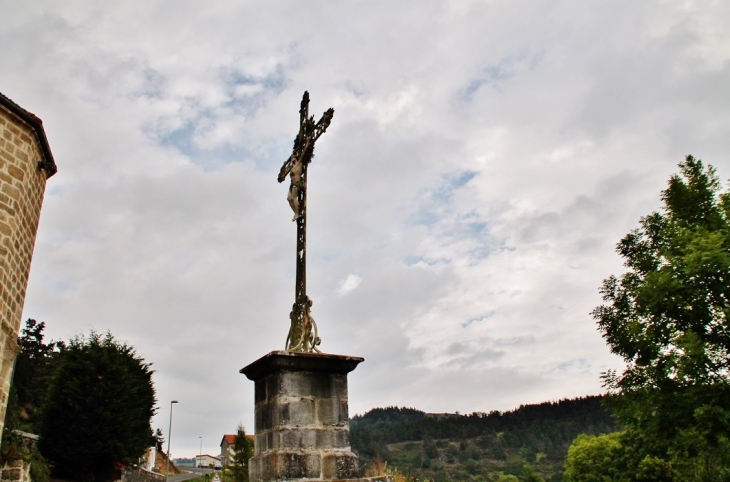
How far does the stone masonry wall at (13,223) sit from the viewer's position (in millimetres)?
9031

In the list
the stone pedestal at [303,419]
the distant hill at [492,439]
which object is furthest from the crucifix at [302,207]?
the distant hill at [492,439]

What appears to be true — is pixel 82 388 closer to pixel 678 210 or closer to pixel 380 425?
pixel 678 210

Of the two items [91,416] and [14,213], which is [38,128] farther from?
[91,416]

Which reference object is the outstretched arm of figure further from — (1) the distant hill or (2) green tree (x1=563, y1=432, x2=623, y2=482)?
(1) the distant hill

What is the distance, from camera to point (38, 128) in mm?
10094

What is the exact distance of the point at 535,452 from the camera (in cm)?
8106

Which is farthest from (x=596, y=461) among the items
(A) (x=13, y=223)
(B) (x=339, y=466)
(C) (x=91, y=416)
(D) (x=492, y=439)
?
(D) (x=492, y=439)

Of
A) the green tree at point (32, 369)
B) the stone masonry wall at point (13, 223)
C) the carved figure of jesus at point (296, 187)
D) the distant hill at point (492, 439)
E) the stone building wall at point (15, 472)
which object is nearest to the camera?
the carved figure of jesus at point (296, 187)

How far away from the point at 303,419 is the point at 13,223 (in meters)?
7.41

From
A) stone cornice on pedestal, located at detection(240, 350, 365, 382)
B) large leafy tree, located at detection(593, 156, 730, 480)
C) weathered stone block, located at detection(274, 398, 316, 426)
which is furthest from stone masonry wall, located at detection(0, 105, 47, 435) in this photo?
large leafy tree, located at detection(593, 156, 730, 480)

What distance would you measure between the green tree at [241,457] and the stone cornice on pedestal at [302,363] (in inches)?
1183

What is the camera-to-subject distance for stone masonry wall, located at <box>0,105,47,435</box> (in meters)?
9.03

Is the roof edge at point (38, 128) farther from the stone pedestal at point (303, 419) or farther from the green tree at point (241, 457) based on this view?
the green tree at point (241, 457)

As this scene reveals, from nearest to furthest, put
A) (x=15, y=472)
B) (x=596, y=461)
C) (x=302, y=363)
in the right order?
(x=302, y=363) < (x=15, y=472) < (x=596, y=461)
